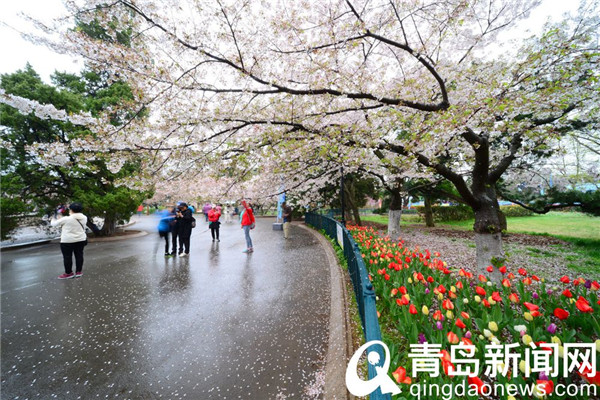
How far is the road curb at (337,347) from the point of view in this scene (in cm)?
222

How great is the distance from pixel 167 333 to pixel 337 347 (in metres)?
2.33

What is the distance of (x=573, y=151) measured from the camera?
47.9 ft

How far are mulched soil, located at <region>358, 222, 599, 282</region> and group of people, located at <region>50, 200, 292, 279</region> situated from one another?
5.47 m

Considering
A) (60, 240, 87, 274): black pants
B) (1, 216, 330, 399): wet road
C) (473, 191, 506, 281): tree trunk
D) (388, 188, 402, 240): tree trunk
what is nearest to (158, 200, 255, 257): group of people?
(1, 216, 330, 399): wet road

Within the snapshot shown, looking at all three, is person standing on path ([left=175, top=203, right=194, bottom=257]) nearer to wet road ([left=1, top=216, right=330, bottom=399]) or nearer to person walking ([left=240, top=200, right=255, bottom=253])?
wet road ([left=1, top=216, right=330, bottom=399])

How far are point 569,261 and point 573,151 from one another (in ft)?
42.9

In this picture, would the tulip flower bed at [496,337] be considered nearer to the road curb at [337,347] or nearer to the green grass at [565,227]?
the road curb at [337,347]

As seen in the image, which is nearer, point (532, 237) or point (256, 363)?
point (256, 363)

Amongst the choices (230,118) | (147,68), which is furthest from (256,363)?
(147,68)

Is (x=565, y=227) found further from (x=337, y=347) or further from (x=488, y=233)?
(x=337, y=347)

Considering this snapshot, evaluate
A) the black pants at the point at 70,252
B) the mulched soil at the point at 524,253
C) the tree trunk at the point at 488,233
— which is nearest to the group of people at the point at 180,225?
the black pants at the point at 70,252

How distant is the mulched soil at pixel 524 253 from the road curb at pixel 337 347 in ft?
11.9

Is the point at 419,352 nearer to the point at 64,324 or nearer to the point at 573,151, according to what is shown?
the point at 64,324

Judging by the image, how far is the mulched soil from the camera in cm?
620
